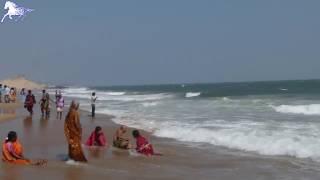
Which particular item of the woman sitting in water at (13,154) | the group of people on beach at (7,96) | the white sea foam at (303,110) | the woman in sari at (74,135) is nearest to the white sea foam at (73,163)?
the woman in sari at (74,135)

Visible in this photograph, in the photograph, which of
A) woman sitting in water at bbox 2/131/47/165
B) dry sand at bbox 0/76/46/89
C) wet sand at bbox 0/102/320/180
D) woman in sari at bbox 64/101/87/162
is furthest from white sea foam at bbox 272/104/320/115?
dry sand at bbox 0/76/46/89

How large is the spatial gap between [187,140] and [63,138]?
3608 millimetres

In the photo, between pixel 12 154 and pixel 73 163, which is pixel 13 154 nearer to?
pixel 12 154

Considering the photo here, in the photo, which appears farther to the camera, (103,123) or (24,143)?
(103,123)

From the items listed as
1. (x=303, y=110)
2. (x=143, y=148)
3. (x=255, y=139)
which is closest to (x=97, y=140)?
(x=143, y=148)

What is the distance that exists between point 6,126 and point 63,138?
167 inches

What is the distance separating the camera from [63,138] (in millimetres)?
15516

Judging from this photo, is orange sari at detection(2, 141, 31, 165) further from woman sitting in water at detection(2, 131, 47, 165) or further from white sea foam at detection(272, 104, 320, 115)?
white sea foam at detection(272, 104, 320, 115)

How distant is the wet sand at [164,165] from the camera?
385 inches

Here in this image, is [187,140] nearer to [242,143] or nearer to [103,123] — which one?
[242,143]

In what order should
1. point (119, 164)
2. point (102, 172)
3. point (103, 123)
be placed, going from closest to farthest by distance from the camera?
point (102, 172) → point (119, 164) → point (103, 123)

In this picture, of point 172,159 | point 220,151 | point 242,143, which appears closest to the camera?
point 172,159

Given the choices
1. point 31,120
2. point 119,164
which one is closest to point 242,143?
point 119,164

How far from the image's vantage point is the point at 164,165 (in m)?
11.2
